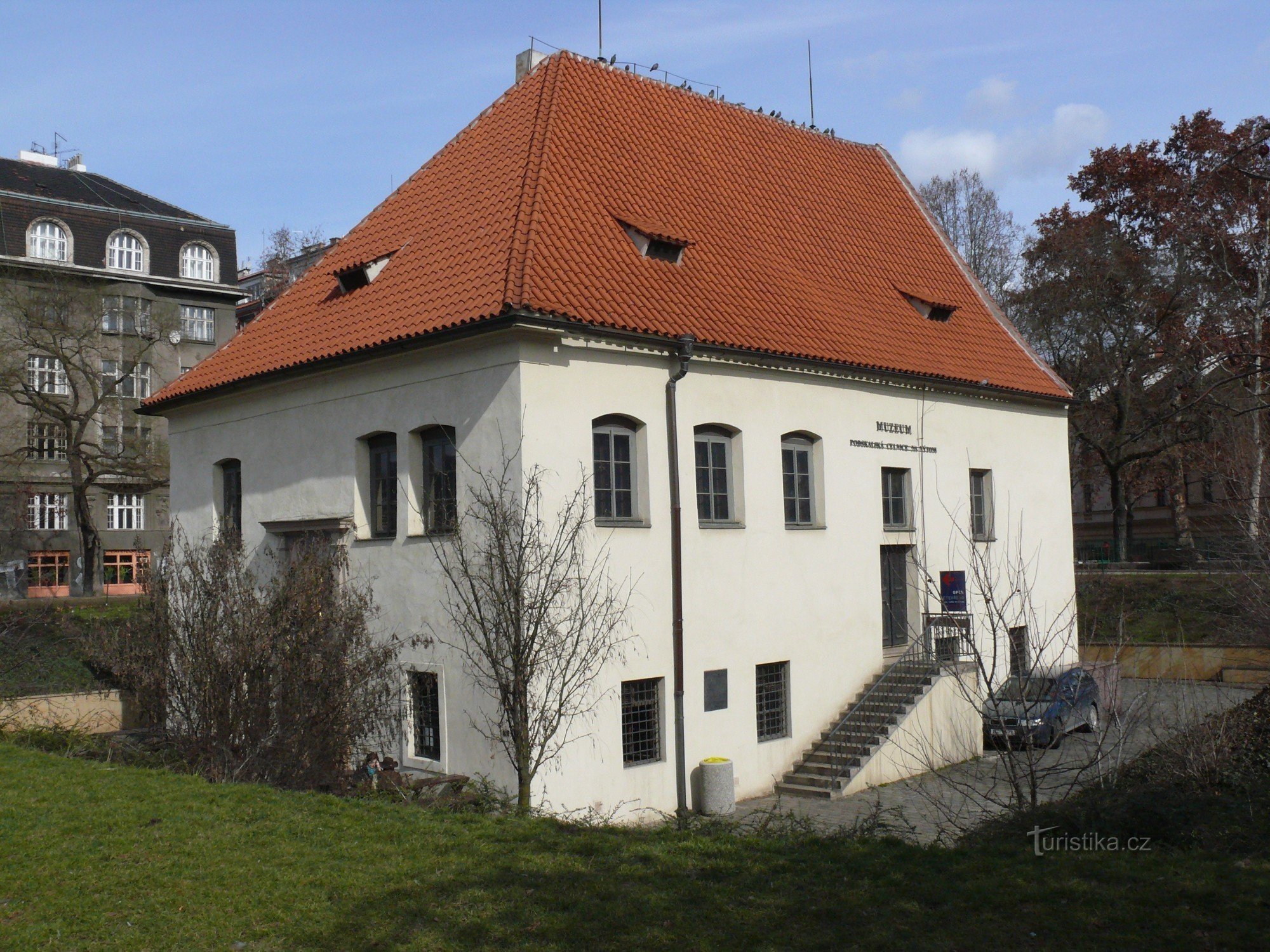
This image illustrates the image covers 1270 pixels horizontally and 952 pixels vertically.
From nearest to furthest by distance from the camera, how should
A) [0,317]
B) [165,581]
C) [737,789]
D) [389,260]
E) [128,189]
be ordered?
[165,581]
[737,789]
[389,260]
[0,317]
[128,189]

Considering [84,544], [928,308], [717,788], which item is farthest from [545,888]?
[84,544]

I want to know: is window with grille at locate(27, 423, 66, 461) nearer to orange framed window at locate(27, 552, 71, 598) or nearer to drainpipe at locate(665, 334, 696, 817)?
orange framed window at locate(27, 552, 71, 598)

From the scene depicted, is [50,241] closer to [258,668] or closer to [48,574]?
[48,574]

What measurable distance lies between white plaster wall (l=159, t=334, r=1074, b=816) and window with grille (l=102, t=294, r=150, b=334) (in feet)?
81.6

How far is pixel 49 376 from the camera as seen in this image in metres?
49.2

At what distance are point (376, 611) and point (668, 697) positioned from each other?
428 centimetres

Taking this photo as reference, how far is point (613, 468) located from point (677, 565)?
5.36 ft

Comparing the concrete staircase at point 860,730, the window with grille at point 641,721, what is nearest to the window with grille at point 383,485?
the window with grille at point 641,721

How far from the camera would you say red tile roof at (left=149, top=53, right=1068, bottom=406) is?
16.7 meters

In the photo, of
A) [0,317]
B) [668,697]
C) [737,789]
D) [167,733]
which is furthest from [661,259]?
[0,317]

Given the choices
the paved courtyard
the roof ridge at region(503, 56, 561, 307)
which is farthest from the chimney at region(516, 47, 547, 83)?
the paved courtyard

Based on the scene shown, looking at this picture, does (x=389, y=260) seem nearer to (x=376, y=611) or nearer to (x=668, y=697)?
(x=376, y=611)

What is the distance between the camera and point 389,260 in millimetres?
18859

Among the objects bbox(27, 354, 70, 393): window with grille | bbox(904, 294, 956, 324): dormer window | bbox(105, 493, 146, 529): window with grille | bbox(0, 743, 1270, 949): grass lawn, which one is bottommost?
bbox(0, 743, 1270, 949): grass lawn
